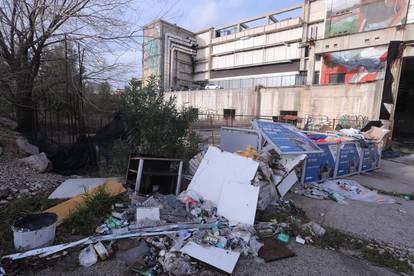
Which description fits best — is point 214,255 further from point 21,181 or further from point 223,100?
point 223,100

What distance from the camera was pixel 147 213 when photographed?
2.88m

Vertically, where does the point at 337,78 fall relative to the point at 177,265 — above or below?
above

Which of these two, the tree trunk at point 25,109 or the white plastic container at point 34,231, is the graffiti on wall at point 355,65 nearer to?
the tree trunk at point 25,109

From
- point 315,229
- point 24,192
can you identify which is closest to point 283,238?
point 315,229

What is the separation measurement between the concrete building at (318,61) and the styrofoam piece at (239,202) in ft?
13.2

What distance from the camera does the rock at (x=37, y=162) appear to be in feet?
14.9

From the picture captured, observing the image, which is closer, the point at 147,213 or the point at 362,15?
the point at 147,213

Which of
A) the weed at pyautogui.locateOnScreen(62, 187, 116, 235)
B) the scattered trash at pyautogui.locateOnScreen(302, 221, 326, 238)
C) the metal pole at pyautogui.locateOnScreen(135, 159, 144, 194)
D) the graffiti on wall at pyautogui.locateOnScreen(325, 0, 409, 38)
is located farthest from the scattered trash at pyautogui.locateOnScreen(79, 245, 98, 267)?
the graffiti on wall at pyautogui.locateOnScreen(325, 0, 409, 38)

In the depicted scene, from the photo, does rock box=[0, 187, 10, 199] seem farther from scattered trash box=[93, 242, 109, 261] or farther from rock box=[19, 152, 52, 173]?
scattered trash box=[93, 242, 109, 261]

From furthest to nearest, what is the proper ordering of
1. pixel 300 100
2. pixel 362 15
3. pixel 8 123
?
pixel 300 100 < pixel 362 15 < pixel 8 123

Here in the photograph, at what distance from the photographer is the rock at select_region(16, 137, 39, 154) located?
198 inches

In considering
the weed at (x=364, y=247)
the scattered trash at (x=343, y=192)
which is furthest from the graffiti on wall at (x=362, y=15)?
the weed at (x=364, y=247)

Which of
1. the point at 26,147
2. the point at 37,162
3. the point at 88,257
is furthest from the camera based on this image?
the point at 26,147

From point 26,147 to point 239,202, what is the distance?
15.8 ft
